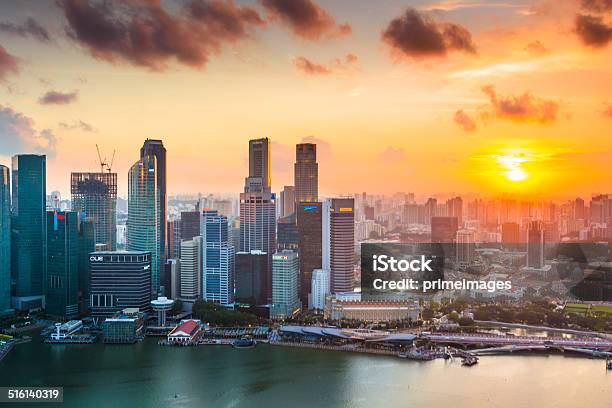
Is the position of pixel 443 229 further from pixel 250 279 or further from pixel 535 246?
pixel 250 279

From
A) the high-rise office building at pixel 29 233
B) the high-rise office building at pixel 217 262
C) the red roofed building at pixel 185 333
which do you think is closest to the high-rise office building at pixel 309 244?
the high-rise office building at pixel 217 262

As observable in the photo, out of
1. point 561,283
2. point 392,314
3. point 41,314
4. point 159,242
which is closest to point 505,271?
point 561,283

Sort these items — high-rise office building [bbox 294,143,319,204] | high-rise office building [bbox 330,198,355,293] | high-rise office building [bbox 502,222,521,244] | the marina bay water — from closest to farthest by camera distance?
the marina bay water < high-rise office building [bbox 330,198,355,293] < high-rise office building [bbox 502,222,521,244] < high-rise office building [bbox 294,143,319,204]

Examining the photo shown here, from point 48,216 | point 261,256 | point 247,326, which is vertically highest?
point 48,216

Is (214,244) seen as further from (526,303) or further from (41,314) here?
(526,303)

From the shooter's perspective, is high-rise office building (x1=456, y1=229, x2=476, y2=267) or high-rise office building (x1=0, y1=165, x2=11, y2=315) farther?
high-rise office building (x1=456, y1=229, x2=476, y2=267)

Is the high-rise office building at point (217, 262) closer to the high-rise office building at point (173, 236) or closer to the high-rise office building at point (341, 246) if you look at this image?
the high-rise office building at point (341, 246)

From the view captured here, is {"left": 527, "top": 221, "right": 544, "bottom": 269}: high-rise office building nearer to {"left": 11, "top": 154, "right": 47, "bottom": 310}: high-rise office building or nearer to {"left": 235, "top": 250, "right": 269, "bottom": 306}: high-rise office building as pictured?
{"left": 235, "top": 250, "right": 269, "bottom": 306}: high-rise office building

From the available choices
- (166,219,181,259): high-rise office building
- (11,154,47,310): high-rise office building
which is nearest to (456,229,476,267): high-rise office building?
(166,219,181,259): high-rise office building
